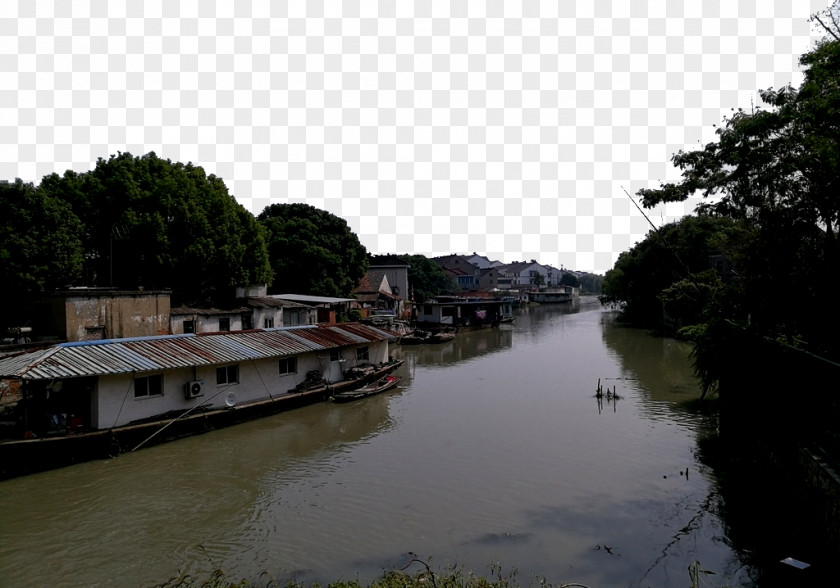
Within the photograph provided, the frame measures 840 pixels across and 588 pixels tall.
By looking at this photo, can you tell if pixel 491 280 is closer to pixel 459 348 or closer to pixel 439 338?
pixel 439 338

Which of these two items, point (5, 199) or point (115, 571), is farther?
point (5, 199)

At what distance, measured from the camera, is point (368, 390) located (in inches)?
960

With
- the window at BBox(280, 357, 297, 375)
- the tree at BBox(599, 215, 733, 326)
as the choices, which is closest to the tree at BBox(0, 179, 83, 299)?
the window at BBox(280, 357, 297, 375)

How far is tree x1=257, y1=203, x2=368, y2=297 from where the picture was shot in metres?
43.4

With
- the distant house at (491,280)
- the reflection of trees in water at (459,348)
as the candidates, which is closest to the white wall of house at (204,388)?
the reflection of trees in water at (459,348)

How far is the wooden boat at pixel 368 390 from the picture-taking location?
23391 millimetres

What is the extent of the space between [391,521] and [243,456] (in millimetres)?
6621

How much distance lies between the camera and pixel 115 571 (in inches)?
397

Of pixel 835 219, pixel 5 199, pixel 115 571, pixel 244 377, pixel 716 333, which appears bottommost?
pixel 115 571

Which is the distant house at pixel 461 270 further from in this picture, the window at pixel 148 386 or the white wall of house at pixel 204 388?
the window at pixel 148 386

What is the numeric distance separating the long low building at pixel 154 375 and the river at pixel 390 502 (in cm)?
136

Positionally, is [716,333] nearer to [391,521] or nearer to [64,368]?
[391,521]

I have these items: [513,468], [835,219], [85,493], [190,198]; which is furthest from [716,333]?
[190,198]

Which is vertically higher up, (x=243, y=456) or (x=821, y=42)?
(x=821, y=42)
